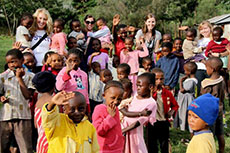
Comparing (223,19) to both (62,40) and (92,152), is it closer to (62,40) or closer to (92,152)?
(62,40)

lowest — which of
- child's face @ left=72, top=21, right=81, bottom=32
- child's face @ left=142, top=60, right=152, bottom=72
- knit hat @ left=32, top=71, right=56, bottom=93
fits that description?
knit hat @ left=32, top=71, right=56, bottom=93

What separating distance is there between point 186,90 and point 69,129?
3732 mm

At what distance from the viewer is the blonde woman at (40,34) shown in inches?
231

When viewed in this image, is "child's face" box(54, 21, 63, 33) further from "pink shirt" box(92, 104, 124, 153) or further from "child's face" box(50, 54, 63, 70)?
"pink shirt" box(92, 104, 124, 153)

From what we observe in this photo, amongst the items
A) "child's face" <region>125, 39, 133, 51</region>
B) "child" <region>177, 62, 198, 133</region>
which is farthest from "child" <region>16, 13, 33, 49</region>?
"child" <region>177, 62, 198, 133</region>

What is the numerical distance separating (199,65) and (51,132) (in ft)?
16.1

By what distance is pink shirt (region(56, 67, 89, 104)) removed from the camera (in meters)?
4.58

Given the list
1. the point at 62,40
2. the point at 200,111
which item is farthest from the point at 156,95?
the point at 62,40

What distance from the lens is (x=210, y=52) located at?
6.96 m

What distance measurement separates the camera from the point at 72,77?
4832mm

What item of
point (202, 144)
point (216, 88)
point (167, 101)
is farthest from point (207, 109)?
point (216, 88)

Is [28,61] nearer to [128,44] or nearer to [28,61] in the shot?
[28,61]

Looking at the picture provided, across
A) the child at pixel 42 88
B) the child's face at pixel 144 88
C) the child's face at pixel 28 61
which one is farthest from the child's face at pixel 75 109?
the child's face at pixel 28 61

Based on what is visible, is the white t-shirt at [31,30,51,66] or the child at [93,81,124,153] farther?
the white t-shirt at [31,30,51,66]
